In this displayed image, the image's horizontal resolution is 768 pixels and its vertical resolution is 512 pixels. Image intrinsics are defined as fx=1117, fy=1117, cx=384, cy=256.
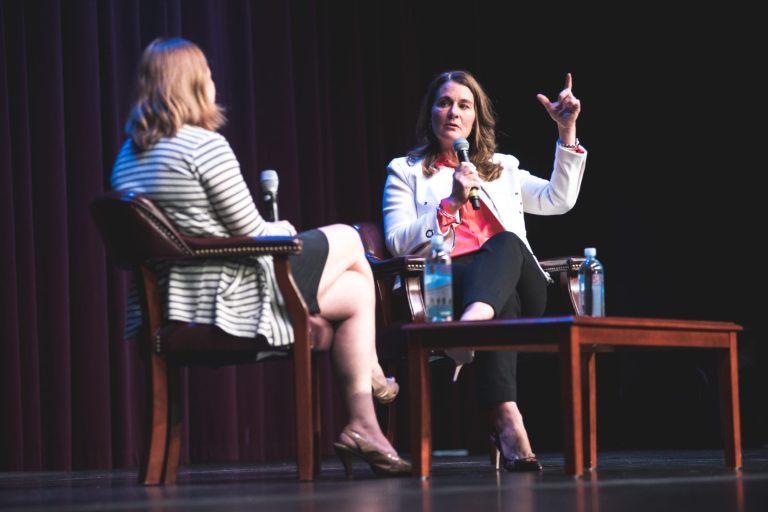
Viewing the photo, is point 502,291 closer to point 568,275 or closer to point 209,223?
point 568,275

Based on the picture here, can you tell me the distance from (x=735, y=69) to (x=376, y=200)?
5.33ft

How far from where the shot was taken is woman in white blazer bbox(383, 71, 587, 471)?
110 inches

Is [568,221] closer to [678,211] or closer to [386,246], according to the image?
[678,211]

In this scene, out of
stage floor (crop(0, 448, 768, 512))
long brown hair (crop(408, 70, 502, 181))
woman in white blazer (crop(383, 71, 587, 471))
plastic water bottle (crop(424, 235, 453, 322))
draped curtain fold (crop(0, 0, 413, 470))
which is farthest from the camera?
draped curtain fold (crop(0, 0, 413, 470))

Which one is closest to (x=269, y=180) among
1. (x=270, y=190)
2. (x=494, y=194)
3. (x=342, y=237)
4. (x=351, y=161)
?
(x=270, y=190)

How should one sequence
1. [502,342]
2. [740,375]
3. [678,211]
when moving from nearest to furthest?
[502,342] < [740,375] < [678,211]

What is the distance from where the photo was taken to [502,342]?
2.30 metres

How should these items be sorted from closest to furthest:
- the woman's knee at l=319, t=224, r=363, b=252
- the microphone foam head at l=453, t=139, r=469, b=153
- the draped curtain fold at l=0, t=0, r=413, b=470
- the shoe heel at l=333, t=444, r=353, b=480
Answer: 1. the shoe heel at l=333, t=444, r=353, b=480
2. the woman's knee at l=319, t=224, r=363, b=252
3. the microphone foam head at l=453, t=139, r=469, b=153
4. the draped curtain fold at l=0, t=0, r=413, b=470

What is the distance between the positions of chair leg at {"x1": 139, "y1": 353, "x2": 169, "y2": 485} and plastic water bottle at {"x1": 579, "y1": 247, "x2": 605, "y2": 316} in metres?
1.20

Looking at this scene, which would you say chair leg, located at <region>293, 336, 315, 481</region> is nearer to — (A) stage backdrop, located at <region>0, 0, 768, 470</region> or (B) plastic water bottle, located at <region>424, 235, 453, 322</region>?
(B) plastic water bottle, located at <region>424, 235, 453, 322</region>

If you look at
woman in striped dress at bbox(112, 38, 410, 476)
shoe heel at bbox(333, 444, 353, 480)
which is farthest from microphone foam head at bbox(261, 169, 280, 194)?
shoe heel at bbox(333, 444, 353, 480)

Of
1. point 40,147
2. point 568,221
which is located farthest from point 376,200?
point 40,147

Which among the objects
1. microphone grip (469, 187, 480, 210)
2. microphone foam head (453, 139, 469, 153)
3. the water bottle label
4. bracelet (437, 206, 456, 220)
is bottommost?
the water bottle label

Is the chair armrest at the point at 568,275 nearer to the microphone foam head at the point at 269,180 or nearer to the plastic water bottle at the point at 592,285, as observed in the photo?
the plastic water bottle at the point at 592,285
